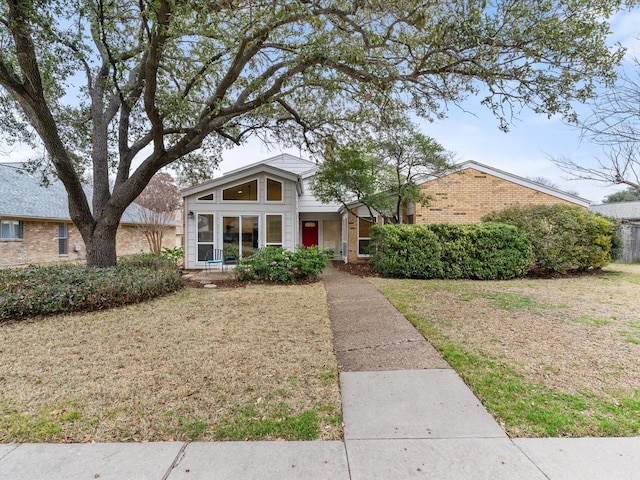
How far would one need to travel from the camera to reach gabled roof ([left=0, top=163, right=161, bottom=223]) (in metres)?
14.1

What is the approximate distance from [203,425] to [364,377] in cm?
167

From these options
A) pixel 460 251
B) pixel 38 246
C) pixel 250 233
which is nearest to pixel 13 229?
pixel 38 246

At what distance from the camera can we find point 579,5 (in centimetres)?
449

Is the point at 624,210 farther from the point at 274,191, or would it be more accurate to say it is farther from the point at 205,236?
the point at 205,236

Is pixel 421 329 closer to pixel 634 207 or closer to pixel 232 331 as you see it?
pixel 232 331

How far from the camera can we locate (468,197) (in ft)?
41.9

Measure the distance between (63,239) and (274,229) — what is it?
40.5 ft

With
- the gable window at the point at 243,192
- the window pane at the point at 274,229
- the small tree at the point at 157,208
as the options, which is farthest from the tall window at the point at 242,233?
the small tree at the point at 157,208

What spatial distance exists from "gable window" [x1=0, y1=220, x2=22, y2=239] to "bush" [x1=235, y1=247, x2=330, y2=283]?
11.9 meters

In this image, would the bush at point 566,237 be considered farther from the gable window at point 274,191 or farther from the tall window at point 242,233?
the tall window at point 242,233

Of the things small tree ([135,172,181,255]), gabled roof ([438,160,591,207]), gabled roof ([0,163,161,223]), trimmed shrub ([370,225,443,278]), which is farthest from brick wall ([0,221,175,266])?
gabled roof ([438,160,591,207])

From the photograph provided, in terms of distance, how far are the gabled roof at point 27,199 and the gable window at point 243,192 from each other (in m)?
7.24

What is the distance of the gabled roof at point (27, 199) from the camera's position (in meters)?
14.1

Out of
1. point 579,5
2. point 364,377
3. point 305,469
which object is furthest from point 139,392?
point 579,5
